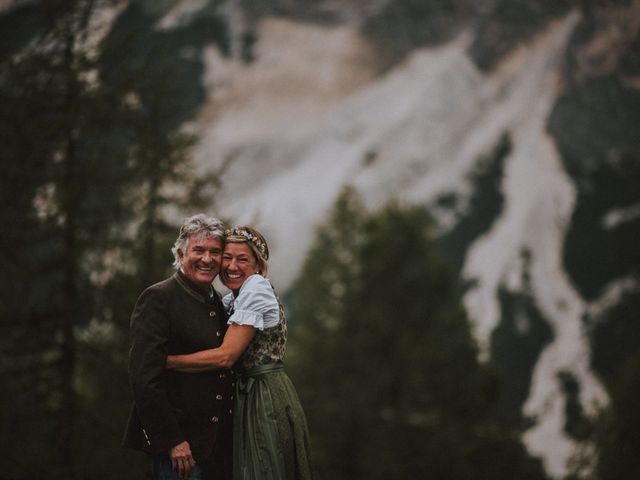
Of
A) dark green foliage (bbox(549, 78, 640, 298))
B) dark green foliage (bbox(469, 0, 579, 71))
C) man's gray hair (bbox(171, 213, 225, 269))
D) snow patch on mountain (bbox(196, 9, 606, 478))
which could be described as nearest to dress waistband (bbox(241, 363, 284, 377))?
man's gray hair (bbox(171, 213, 225, 269))

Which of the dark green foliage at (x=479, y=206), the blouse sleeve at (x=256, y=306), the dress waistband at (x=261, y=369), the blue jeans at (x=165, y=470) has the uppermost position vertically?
the dark green foliage at (x=479, y=206)

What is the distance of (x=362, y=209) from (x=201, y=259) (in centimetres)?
1398

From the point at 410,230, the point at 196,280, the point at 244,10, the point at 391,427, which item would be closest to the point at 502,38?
the point at 244,10

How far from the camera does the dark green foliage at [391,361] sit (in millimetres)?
12391

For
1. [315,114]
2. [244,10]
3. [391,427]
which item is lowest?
[391,427]

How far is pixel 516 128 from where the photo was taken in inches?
934

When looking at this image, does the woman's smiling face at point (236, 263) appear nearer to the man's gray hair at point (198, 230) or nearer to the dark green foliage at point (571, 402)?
the man's gray hair at point (198, 230)

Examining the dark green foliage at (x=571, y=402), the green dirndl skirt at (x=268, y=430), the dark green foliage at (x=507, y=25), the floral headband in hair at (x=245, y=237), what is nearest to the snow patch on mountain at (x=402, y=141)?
the dark green foliage at (x=571, y=402)

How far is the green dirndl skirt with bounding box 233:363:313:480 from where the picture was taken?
211 cm

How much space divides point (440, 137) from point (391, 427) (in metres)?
14.1

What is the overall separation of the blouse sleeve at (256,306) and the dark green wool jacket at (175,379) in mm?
121

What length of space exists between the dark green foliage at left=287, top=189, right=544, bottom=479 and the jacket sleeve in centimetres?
953

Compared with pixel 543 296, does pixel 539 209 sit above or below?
above

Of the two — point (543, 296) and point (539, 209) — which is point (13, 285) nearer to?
point (543, 296)
